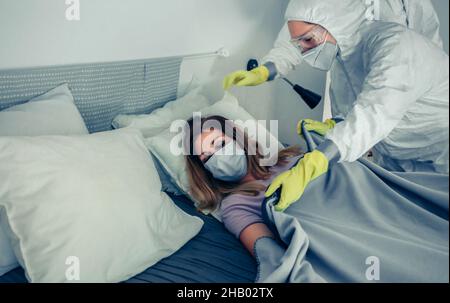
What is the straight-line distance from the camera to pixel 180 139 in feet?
4.16

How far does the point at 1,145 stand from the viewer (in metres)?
0.79

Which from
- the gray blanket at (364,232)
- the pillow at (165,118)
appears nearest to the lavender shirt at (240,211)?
the gray blanket at (364,232)

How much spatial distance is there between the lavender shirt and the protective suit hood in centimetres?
52

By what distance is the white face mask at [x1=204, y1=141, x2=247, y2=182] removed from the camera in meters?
1.17

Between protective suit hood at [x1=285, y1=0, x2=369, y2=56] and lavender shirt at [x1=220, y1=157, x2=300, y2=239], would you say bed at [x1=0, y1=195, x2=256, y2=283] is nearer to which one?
lavender shirt at [x1=220, y1=157, x2=300, y2=239]

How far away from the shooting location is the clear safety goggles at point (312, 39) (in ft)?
3.11

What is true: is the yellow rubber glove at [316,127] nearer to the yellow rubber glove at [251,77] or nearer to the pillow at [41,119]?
the yellow rubber glove at [251,77]

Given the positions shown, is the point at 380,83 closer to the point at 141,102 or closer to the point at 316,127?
the point at 316,127

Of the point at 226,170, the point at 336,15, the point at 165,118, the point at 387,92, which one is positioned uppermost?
the point at 336,15

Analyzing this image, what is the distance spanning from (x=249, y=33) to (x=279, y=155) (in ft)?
1.46

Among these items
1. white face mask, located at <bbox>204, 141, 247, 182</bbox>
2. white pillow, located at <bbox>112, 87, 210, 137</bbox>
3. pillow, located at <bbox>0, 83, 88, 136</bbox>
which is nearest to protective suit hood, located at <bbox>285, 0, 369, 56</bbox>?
white face mask, located at <bbox>204, 141, 247, 182</bbox>

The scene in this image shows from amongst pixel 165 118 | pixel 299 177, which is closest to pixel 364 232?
pixel 299 177

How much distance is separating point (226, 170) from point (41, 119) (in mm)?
558
